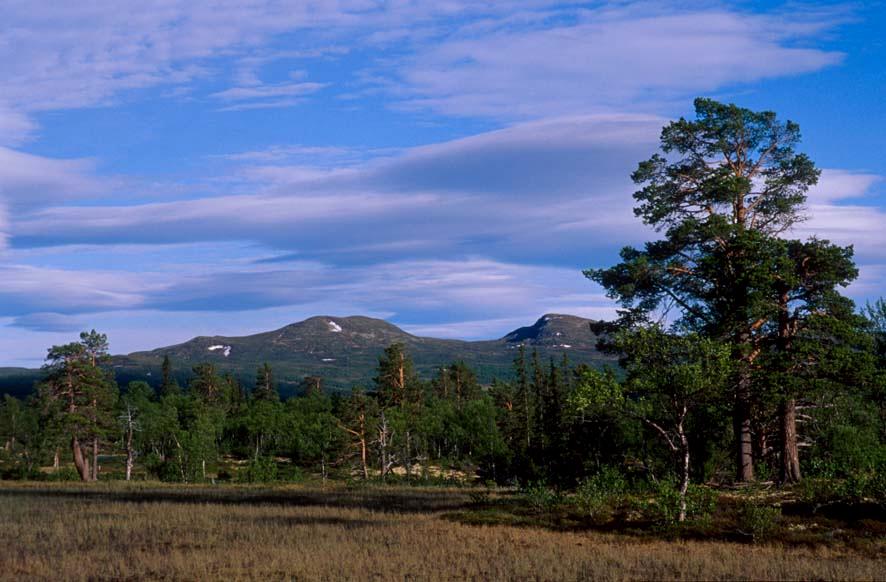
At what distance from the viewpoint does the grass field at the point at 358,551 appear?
64.2ft

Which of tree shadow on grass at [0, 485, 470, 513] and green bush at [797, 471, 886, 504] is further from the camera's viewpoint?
tree shadow on grass at [0, 485, 470, 513]

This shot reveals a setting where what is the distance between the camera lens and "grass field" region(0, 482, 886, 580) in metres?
19.6

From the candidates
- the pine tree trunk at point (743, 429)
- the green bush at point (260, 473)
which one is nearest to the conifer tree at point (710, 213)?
the pine tree trunk at point (743, 429)

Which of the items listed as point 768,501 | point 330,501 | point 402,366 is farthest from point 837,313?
point 402,366

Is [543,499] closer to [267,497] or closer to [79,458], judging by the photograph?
[267,497]

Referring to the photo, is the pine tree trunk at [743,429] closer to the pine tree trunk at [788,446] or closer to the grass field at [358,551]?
the pine tree trunk at [788,446]

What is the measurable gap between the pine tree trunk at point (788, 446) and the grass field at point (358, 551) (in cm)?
990

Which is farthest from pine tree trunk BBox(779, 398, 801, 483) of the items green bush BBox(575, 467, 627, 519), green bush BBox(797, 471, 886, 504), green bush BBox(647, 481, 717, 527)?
green bush BBox(647, 481, 717, 527)

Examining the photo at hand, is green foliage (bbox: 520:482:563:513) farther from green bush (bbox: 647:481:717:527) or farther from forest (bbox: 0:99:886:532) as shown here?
green bush (bbox: 647:481:717:527)

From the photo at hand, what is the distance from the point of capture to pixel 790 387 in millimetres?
30828

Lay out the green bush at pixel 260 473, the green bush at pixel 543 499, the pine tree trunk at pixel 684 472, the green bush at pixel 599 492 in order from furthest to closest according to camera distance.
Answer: the green bush at pixel 260 473
the green bush at pixel 543 499
the green bush at pixel 599 492
the pine tree trunk at pixel 684 472

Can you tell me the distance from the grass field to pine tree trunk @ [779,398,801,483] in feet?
32.5

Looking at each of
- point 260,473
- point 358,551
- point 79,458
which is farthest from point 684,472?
point 79,458

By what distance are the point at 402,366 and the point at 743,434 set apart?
2479 inches
